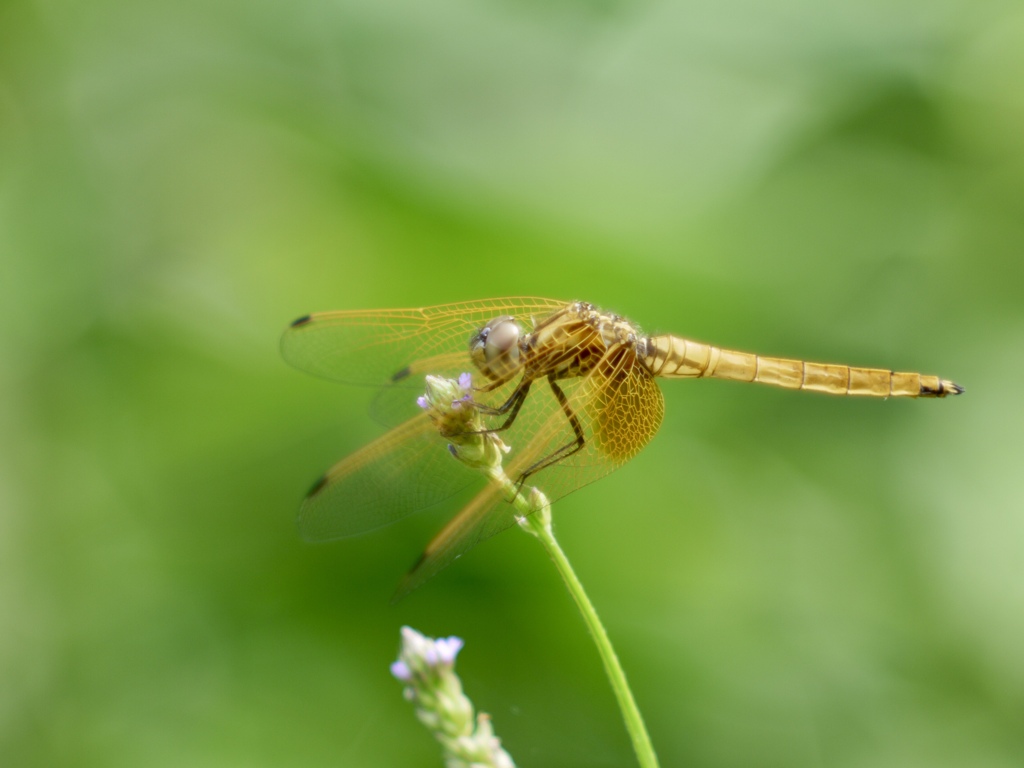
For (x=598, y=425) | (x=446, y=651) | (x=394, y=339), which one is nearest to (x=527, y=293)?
(x=394, y=339)

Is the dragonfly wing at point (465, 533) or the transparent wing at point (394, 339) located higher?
the transparent wing at point (394, 339)

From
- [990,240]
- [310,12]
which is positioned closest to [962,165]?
[990,240]

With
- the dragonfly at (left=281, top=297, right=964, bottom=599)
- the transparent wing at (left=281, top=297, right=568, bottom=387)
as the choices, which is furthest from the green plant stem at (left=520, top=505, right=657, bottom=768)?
the transparent wing at (left=281, top=297, right=568, bottom=387)

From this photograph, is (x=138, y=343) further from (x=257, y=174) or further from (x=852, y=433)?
(x=852, y=433)

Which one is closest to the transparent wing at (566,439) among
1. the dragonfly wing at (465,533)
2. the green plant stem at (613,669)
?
the dragonfly wing at (465,533)

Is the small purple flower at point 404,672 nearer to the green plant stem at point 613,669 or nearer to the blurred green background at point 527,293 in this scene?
the green plant stem at point 613,669

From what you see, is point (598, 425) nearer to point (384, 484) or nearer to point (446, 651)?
point (384, 484)

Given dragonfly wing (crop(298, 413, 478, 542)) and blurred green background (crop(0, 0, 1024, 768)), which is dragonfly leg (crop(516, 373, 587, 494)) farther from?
blurred green background (crop(0, 0, 1024, 768))
